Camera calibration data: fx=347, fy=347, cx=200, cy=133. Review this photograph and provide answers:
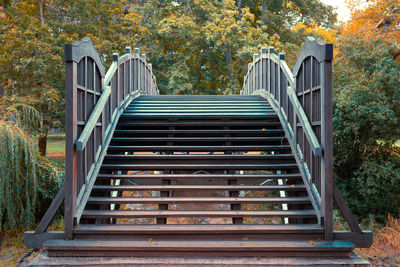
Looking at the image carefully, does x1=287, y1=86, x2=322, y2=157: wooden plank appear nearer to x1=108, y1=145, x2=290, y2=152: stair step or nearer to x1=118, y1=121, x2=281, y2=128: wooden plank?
x1=108, y1=145, x2=290, y2=152: stair step

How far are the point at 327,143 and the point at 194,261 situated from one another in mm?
2124

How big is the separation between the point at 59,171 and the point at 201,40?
12455mm

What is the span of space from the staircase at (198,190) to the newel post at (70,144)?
0.68ft

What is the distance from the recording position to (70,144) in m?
4.23

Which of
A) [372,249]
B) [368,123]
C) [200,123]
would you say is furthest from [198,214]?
[368,123]

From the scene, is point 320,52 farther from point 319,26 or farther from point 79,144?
point 319,26

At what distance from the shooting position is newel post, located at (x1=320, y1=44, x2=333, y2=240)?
4207mm

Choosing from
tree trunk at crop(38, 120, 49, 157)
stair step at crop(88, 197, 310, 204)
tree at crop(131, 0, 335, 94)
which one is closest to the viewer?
stair step at crop(88, 197, 310, 204)

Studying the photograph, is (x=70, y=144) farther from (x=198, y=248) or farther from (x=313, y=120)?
(x=313, y=120)

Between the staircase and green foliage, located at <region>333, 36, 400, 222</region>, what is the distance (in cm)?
411

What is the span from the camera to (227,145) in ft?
20.7

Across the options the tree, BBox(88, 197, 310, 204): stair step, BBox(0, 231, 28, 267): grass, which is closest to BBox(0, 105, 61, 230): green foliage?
BBox(0, 231, 28, 267): grass

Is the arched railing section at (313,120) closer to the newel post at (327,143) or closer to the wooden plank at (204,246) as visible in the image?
the newel post at (327,143)

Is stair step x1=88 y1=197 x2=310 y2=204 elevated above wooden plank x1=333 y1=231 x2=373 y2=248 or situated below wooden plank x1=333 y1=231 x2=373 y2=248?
above
